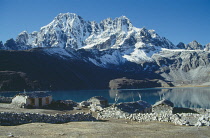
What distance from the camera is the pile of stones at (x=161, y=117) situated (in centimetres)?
2765

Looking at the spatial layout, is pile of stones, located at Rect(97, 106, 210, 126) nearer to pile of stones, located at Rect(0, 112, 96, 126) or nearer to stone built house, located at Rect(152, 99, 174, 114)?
pile of stones, located at Rect(0, 112, 96, 126)

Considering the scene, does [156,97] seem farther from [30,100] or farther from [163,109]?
[30,100]

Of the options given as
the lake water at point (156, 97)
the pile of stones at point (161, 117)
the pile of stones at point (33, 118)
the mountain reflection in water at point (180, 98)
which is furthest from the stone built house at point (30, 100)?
the lake water at point (156, 97)

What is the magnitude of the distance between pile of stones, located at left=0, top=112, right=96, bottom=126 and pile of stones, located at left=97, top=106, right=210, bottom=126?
633 cm

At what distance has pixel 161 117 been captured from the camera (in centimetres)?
3103

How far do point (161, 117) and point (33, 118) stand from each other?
16.9 meters

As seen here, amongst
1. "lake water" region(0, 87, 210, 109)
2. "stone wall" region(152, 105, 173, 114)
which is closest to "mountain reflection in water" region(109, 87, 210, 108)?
"lake water" region(0, 87, 210, 109)

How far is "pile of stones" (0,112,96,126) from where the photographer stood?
899 inches

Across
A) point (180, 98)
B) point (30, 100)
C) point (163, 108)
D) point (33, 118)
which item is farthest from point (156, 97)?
point (33, 118)

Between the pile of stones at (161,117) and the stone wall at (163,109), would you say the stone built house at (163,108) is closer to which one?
the stone wall at (163,109)

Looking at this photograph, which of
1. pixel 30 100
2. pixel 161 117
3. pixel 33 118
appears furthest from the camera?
pixel 30 100

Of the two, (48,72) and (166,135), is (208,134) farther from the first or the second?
(48,72)

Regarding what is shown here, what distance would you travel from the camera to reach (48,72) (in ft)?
646

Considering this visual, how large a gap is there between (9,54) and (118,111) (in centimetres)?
18593
